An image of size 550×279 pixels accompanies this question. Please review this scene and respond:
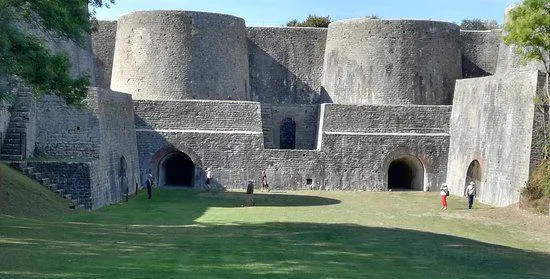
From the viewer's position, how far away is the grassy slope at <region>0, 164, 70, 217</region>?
20.5 metres

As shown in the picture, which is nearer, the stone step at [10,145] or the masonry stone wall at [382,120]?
the stone step at [10,145]

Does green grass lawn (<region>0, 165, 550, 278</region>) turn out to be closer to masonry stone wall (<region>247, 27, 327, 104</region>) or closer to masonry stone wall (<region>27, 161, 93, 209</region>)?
masonry stone wall (<region>27, 161, 93, 209</region>)

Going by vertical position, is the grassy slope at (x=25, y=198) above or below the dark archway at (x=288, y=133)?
below

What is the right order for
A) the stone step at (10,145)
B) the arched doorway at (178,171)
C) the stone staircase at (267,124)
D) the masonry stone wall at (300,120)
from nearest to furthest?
the stone step at (10,145) < the arched doorway at (178,171) < the stone staircase at (267,124) < the masonry stone wall at (300,120)

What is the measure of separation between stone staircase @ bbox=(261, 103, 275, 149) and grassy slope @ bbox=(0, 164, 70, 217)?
1403 cm

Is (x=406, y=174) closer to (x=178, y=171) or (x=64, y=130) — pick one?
(x=178, y=171)

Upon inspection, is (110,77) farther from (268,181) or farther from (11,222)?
(11,222)

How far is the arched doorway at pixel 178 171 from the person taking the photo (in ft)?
120

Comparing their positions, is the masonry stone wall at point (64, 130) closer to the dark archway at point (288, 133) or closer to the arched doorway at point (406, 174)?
the dark archway at point (288, 133)

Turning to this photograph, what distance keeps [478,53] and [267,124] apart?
39.9ft

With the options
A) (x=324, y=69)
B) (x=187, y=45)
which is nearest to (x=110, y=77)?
(x=187, y=45)

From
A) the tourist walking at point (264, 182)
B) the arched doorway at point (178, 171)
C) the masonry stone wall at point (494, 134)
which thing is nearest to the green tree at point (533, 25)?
the masonry stone wall at point (494, 134)

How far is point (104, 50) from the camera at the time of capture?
44531 mm

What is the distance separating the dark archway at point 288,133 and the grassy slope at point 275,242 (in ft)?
35.5
